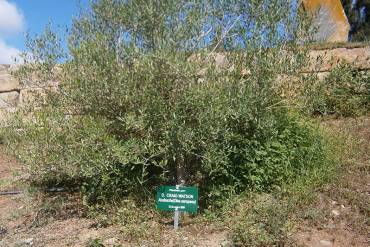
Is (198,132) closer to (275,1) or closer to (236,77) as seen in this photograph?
(236,77)

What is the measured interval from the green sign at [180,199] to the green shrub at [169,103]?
305 mm

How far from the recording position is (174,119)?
4.34 metres

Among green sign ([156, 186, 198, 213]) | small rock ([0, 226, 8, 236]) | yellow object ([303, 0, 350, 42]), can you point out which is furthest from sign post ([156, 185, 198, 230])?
yellow object ([303, 0, 350, 42])

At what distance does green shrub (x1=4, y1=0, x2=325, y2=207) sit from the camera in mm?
4449

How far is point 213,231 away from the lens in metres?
4.61

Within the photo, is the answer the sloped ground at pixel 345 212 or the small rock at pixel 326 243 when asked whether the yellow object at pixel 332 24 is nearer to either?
the sloped ground at pixel 345 212

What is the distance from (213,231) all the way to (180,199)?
0.47 metres

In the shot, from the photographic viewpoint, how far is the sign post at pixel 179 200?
4.62m

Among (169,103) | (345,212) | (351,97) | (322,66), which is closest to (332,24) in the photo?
(351,97)

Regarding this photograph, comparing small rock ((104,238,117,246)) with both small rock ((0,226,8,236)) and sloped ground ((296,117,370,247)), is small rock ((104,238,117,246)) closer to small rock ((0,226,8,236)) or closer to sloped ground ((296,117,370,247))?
small rock ((0,226,8,236))

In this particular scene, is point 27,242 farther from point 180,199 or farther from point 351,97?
point 351,97

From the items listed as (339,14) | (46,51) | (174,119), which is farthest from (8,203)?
(339,14)

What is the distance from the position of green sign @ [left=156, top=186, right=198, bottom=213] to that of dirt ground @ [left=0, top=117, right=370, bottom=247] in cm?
24

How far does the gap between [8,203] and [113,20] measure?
9.43 ft
